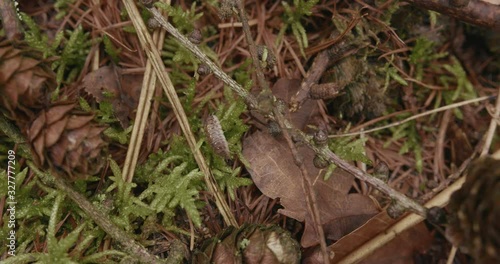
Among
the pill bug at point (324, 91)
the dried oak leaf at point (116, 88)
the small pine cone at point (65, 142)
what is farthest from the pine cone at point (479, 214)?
the dried oak leaf at point (116, 88)

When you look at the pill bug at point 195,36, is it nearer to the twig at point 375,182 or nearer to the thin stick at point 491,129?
the twig at point 375,182

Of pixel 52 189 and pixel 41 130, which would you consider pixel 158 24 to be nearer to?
pixel 41 130

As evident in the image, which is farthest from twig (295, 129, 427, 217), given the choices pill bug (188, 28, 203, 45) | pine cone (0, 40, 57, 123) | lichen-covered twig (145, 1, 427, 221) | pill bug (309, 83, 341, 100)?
pine cone (0, 40, 57, 123)

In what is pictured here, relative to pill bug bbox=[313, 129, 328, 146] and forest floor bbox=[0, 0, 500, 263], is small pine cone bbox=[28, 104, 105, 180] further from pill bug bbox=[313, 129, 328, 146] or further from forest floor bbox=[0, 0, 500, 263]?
pill bug bbox=[313, 129, 328, 146]

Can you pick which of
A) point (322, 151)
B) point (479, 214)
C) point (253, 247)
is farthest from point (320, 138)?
point (479, 214)

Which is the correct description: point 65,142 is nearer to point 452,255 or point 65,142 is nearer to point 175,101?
point 175,101

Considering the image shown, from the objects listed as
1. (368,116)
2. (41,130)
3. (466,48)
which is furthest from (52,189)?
(466,48)
